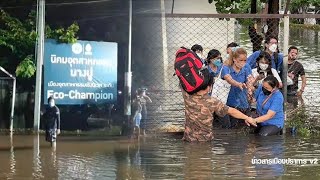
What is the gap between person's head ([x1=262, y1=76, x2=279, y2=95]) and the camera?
8258 millimetres

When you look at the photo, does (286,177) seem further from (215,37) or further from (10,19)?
(215,37)

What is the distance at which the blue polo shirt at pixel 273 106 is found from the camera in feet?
27.0

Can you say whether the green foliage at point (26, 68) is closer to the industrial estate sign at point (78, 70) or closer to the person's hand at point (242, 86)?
the industrial estate sign at point (78, 70)

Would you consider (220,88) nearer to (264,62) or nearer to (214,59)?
(214,59)

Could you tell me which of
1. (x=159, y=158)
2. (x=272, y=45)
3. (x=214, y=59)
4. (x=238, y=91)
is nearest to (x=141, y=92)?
(x=214, y=59)

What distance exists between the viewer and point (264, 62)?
→ 349 inches

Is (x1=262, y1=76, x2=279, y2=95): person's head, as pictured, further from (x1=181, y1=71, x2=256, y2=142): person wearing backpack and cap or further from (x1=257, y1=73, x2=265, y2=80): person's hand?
(x1=181, y1=71, x2=256, y2=142): person wearing backpack and cap

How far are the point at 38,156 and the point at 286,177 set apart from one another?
3030 mm

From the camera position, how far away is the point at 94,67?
863cm

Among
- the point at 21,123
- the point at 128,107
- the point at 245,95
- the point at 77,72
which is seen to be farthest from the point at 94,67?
the point at 245,95

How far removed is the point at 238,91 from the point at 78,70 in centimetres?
234

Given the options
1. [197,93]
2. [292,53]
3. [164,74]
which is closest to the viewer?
[197,93]

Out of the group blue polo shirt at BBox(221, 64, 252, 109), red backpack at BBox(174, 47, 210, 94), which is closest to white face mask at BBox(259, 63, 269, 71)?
blue polo shirt at BBox(221, 64, 252, 109)

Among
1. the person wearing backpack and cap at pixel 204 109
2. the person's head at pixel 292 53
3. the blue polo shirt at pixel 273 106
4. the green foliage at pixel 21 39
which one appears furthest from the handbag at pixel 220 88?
the green foliage at pixel 21 39
